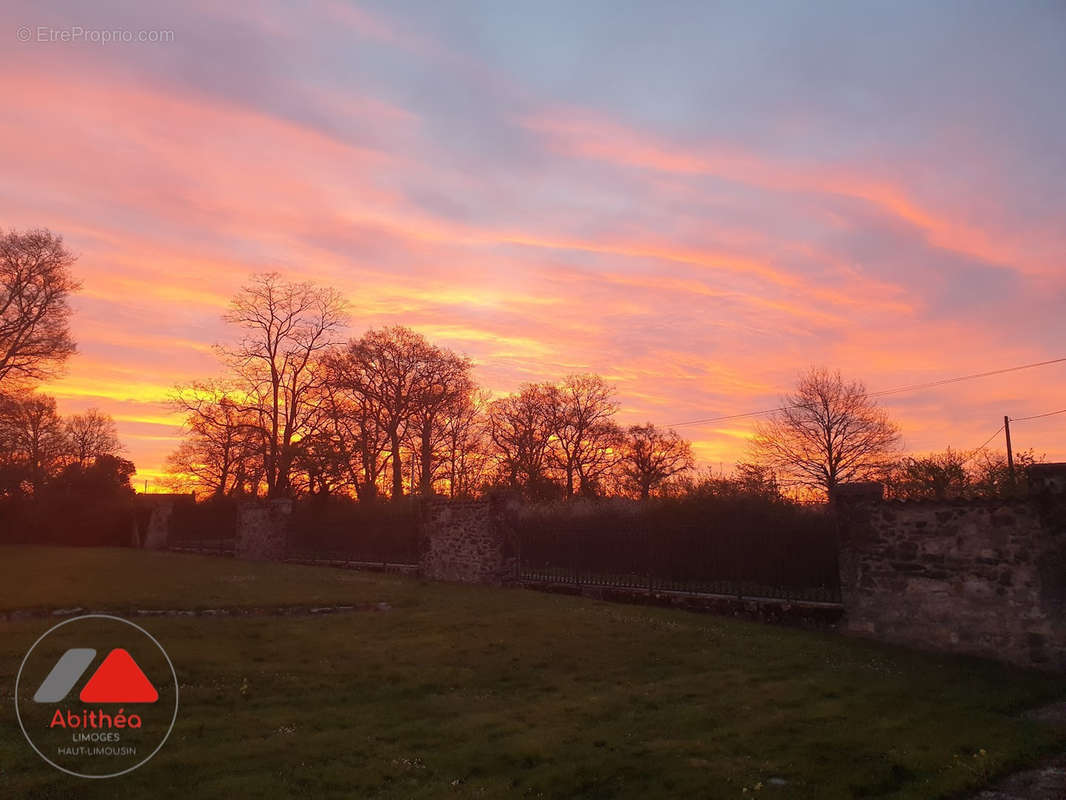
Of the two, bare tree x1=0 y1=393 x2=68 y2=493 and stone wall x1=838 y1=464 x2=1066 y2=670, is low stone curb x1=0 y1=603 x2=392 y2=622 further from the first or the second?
bare tree x1=0 y1=393 x2=68 y2=493

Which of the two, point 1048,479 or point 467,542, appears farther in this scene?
point 467,542

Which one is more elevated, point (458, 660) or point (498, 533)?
point (498, 533)

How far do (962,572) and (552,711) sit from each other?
808cm

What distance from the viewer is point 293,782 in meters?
6.66

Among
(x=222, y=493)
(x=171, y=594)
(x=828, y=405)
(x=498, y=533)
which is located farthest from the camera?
(x=222, y=493)

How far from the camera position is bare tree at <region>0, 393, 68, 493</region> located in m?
38.8

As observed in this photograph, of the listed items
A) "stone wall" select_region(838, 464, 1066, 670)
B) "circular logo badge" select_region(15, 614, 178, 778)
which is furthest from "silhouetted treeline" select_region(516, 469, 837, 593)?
"circular logo badge" select_region(15, 614, 178, 778)

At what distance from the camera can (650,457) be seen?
56.8m

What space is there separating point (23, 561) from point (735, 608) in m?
26.6

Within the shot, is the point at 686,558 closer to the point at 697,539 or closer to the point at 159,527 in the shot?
the point at 697,539

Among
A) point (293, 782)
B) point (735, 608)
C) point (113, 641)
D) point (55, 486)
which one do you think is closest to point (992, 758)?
point (293, 782)

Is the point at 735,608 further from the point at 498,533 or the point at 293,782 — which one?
the point at 293,782

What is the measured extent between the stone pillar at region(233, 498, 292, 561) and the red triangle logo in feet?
84.4

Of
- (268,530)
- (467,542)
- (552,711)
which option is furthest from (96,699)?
(268,530)
